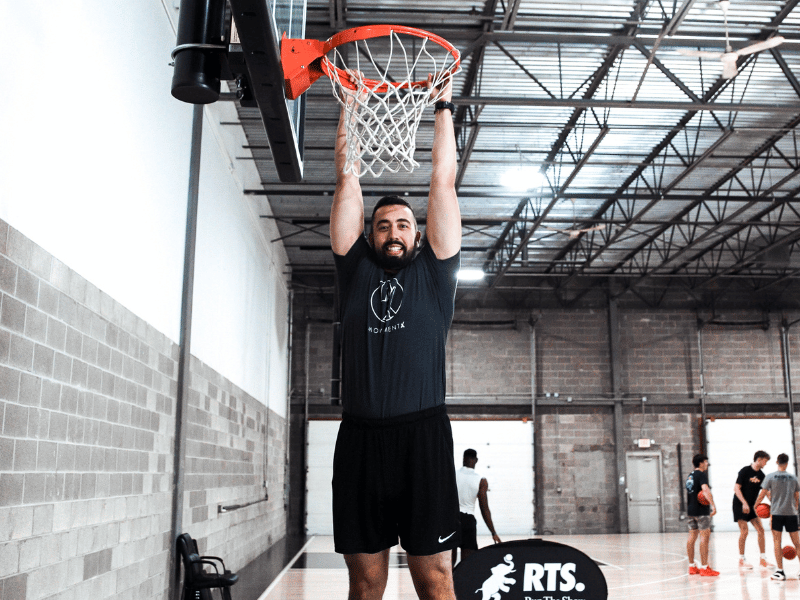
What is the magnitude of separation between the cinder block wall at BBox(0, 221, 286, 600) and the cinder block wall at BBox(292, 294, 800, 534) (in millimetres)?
13664

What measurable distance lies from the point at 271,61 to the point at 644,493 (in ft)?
68.3

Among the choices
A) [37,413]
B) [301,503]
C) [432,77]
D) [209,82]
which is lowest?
[301,503]

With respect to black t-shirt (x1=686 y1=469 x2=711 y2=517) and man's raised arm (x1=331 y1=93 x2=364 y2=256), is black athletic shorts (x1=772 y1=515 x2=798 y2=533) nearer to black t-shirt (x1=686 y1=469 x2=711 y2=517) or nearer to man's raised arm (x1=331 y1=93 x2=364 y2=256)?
black t-shirt (x1=686 y1=469 x2=711 y2=517)

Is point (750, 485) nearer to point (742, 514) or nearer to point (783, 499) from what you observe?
point (742, 514)

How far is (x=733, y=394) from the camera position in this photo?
2233cm

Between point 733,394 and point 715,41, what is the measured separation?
48.5ft

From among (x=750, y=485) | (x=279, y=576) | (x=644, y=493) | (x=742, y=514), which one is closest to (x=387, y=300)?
(x=279, y=576)

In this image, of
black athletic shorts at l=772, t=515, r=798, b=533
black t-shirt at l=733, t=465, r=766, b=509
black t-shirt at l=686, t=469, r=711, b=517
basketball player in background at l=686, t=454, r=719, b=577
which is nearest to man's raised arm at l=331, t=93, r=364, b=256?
basketball player in background at l=686, t=454, r=719, b=577

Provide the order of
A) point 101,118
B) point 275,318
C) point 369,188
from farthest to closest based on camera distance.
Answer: point 275,318 < point 369,188 < point 101,118

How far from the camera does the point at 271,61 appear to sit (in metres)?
3.18

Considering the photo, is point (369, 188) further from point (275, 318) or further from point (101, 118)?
point (101, 118)

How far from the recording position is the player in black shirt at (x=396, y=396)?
2531 millimetres

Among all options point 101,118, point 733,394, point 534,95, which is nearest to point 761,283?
point 733,394

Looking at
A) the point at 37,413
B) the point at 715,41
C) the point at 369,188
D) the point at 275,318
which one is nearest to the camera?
the point at 37,413
